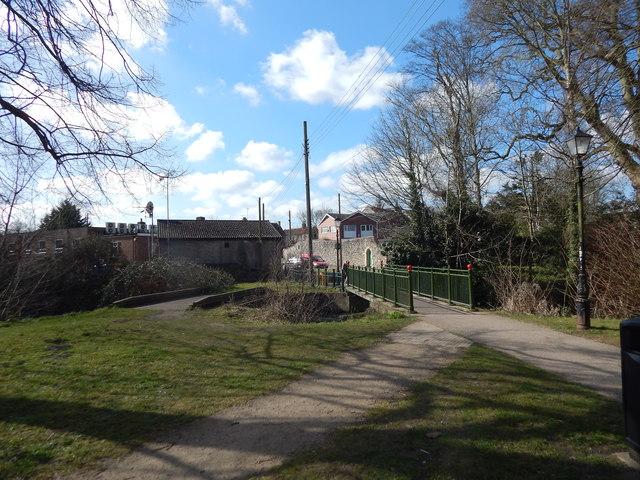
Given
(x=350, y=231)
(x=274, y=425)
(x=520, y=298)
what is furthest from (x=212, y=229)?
(x=274, y=425)

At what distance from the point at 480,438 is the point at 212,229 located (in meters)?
40.9

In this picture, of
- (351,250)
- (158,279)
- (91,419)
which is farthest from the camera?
(351,250)

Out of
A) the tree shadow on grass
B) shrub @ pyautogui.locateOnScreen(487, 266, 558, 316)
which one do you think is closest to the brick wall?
shrub @ pyautogui.locateOnScreen(487, 266, 558, 316)

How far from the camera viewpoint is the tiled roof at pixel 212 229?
40188 millimetres

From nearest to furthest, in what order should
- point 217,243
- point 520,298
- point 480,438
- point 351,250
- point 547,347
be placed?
point 480,438
point 547,347
point 520,298
point 351,250
point 217,243

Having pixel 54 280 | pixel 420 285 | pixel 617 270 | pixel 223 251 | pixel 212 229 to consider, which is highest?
pixel 212 229

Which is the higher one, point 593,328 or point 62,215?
point 62,215

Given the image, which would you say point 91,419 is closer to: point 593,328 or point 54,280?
point 593,328

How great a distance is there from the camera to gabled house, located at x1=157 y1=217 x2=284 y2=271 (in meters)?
39.4

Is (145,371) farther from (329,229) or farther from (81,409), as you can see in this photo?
(329,229)

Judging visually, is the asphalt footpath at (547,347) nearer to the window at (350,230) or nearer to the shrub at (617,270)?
the shrub at (617,270)

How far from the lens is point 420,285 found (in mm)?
16359

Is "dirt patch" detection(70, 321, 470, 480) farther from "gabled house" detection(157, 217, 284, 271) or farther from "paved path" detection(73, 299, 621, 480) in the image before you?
"gabled house" detection(157, 217, 284, 271)

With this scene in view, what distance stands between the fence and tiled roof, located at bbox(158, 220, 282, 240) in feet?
85.1
